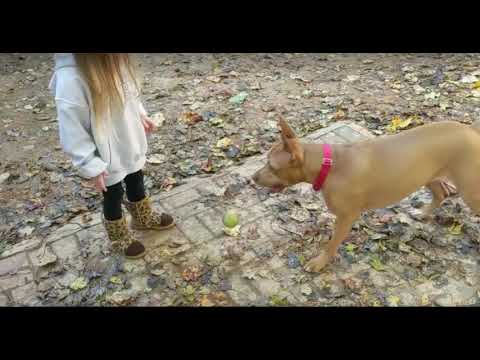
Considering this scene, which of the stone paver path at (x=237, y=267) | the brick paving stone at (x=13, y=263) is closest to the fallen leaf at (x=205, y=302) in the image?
the stone paver path at (x=237, y=267)

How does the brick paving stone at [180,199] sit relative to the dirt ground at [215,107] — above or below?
below

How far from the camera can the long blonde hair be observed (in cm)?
296

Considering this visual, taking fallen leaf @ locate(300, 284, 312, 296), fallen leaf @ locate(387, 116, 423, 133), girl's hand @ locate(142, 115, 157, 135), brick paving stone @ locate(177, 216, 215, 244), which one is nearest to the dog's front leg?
fallen leaf @ locate(300, 284, 312, 296)

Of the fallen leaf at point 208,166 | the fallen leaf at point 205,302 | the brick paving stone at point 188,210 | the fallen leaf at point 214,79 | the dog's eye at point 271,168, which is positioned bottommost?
the fallen leaf at point 205,302

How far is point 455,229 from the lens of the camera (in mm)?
4207

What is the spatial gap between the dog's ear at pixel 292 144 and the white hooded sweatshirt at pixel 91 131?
3.72ft

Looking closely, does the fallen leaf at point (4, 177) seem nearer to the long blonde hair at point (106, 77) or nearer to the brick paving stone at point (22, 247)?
the brick paving stone at point (22, 247)

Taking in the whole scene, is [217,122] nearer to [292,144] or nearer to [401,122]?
[401,122]

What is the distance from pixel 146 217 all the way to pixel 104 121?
1258 millimetres

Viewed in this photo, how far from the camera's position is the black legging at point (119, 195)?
372 cm

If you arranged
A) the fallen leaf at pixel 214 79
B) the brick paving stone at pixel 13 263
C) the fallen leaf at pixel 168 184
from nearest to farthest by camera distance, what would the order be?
the brick paving stone at pixel 13 263 → the fallen leaf at pixel 168 184 → the fallen leaf at pixel 214 79

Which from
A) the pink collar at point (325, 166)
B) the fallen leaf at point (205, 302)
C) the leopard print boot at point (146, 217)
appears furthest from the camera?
the leopard print boot at point (146, 217)

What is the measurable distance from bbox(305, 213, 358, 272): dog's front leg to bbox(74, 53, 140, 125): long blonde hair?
1896 mm

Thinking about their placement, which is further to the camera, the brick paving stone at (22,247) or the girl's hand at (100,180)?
the brick paving stone at (22,247)
